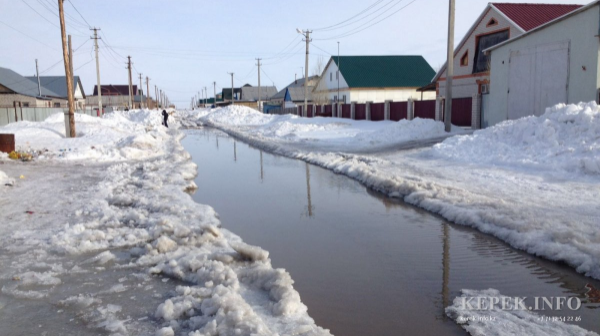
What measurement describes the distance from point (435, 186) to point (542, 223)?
3533 mm

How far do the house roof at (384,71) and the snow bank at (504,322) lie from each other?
2249 inches

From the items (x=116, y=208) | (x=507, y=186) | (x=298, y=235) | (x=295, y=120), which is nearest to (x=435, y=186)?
(x=507, y=186)

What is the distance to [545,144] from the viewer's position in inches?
553

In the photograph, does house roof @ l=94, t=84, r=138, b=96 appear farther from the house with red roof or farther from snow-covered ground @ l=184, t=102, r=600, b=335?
snow-covered ground @ l=184, t=102, r=600, b=335

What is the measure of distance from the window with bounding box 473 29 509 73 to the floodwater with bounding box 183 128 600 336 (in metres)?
26.5

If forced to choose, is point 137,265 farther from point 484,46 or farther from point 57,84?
point 57,84

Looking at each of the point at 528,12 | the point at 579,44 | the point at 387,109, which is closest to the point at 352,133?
the point at 387,109

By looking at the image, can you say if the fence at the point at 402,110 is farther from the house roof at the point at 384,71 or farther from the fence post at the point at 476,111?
the house roof at the point at 384,71

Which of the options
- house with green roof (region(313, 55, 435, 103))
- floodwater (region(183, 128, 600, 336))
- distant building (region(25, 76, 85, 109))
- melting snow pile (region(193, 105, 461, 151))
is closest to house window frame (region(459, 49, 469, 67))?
melting snow pile (region(193, 105, 461, 151))

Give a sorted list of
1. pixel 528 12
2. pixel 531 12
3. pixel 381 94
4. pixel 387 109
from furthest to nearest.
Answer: pixel 381 94 → pixel 387 109 → pixel 531 12 → pixel 528 12

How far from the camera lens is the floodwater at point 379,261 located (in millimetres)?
4871

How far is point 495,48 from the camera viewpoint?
23.3 m

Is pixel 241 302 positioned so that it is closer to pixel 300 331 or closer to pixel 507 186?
pixel 300 331

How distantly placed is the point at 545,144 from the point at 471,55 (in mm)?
24312
